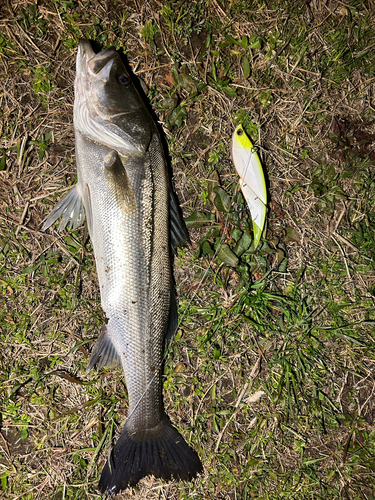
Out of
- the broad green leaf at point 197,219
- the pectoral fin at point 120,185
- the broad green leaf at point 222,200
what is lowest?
the broad green leaf at point 197,219

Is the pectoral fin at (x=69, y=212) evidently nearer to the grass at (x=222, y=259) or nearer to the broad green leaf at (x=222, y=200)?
the grass at (x=222, y=259)

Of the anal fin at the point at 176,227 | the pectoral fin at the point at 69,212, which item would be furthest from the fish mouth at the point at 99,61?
the anal fin at the point at 176,227

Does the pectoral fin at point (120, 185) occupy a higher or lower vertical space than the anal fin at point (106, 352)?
higher

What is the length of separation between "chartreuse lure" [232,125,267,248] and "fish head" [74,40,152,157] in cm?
97

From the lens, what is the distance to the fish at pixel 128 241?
2.43m

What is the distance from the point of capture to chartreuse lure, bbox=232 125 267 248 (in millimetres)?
3037

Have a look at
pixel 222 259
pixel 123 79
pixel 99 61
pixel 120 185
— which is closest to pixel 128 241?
pixel 120 185

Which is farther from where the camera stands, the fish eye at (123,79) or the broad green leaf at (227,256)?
the broad green leaf at (227,256)

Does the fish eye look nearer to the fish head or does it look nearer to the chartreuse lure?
the fish head

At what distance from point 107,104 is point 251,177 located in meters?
1.42

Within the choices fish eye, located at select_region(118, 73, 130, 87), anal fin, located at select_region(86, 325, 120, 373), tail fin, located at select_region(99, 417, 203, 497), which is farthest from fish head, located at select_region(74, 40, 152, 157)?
tail fin, located at select_region(99, 417, 203, 497)

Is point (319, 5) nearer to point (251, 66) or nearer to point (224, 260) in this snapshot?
point (251, 66)

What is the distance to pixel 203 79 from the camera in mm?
3055

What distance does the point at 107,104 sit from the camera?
2430 millimetres
